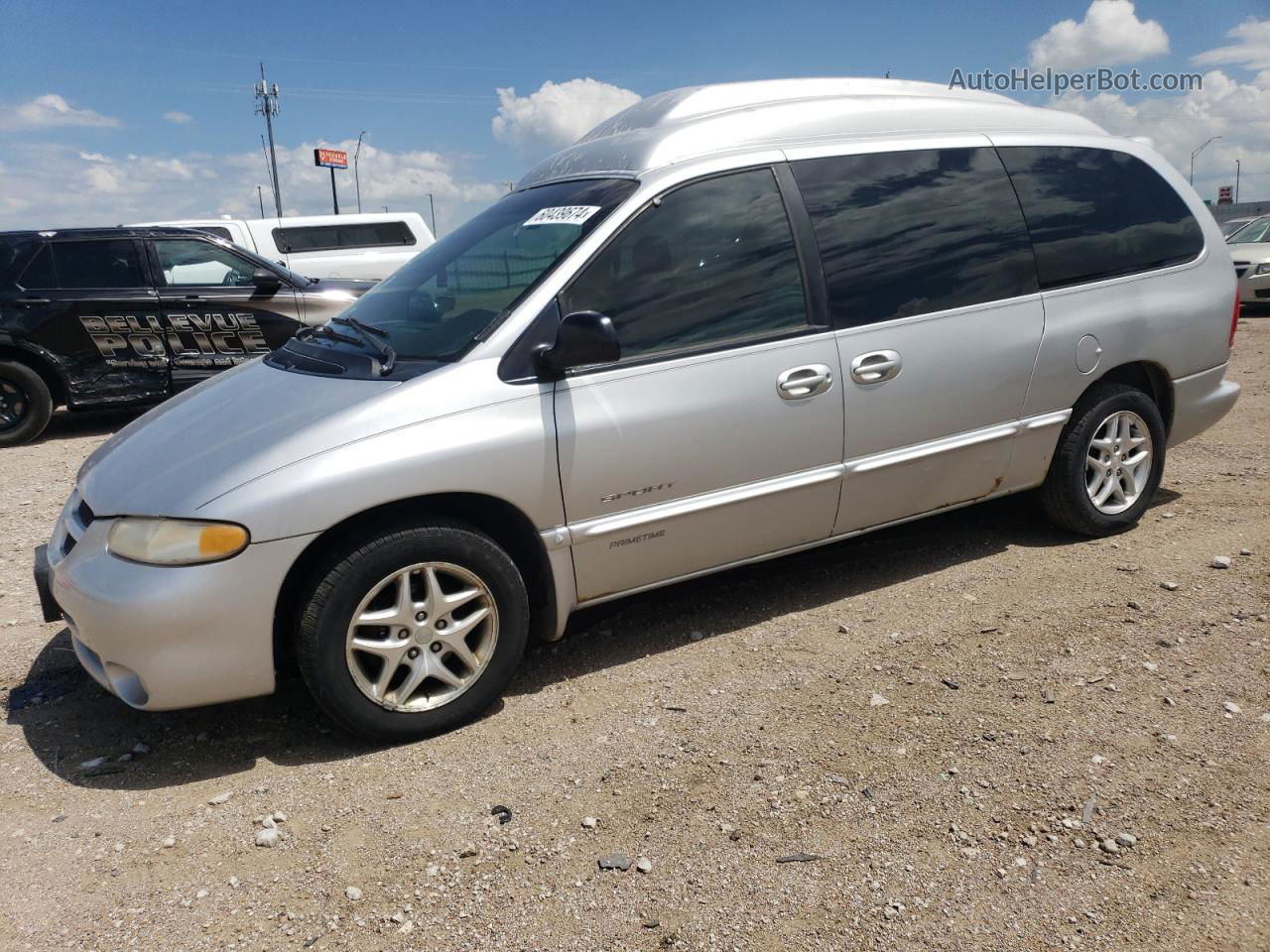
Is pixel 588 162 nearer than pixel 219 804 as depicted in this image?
No

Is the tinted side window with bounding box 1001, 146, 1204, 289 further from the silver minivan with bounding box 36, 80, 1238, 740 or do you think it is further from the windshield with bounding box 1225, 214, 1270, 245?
the windshield with bounding box 1225, 214, 1270, 245

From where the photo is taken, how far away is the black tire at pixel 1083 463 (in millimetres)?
4684

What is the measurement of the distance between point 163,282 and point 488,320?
7.10 meters

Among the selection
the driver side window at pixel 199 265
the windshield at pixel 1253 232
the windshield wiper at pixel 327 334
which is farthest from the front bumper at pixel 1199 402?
the windshield at pixel 1253 232

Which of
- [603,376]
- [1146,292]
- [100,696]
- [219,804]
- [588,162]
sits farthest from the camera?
[1146,292]

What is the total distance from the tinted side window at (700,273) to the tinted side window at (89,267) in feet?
23.8

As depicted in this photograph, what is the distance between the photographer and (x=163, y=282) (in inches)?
369

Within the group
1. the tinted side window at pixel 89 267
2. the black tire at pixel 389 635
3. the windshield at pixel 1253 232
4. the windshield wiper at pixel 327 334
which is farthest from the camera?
the windshield at pixel 1253 232

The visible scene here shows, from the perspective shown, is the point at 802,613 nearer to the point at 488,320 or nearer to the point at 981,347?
the point at 981,347

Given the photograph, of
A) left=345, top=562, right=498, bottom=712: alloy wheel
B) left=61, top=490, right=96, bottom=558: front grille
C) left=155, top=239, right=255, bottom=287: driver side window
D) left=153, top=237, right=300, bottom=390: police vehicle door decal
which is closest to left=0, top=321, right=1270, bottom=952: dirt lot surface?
left=345, top=562, right=498, bottom=712: alloy wheel

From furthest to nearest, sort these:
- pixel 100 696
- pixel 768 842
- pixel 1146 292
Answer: pixel 1146 292, pixel 100 696, pixel 768 842

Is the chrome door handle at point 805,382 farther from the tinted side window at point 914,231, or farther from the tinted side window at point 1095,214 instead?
the tinted side window at point 1095,214

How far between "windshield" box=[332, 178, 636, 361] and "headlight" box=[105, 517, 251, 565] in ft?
2.92

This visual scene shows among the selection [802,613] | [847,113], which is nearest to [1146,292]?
[847,113]
